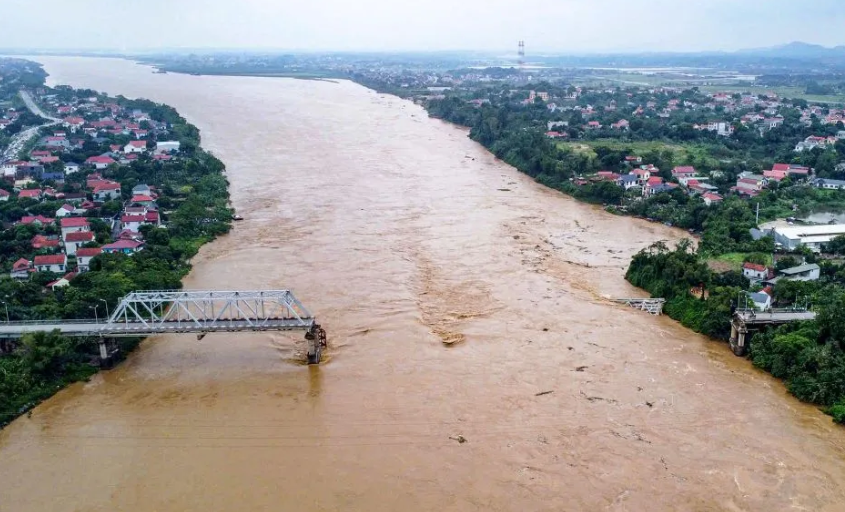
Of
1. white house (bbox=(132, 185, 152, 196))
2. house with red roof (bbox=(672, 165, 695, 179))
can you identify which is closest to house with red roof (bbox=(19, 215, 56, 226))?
white house (bbox=(132, 185, 152, 196))

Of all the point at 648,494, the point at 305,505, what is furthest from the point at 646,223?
the point at 305,505

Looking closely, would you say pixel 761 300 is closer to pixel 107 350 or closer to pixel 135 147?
pixel 107 350

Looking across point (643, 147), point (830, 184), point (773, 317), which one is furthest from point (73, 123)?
point (773, 317)

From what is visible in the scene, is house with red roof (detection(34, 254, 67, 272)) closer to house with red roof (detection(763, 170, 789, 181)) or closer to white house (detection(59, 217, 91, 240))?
white house (detection(59, 217, 91, 240))

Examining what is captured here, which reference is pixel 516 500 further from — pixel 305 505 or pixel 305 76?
pixel 305 76

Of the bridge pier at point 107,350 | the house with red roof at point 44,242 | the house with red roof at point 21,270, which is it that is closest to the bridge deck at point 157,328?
the bridge pier at point 107,350

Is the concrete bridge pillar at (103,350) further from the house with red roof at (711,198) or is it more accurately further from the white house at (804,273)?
the house with red roof at (711,198)
